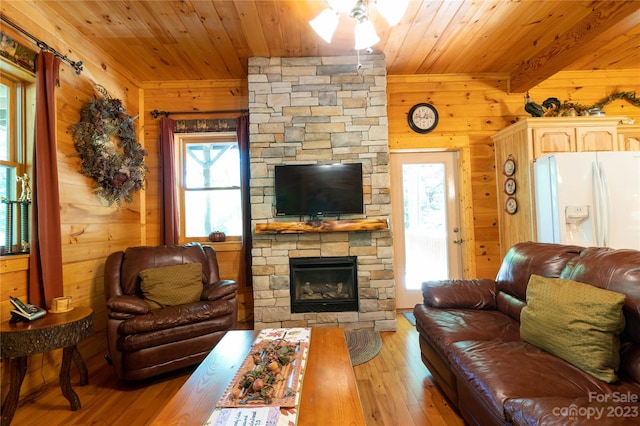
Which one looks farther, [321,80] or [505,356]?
[321,80]

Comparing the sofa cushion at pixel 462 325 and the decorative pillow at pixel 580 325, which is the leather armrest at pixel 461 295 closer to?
the sofa cushion at pixel 462 325

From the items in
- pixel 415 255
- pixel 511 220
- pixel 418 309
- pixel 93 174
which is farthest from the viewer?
pixel 415 255

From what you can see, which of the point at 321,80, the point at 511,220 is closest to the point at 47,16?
the point at 321,80

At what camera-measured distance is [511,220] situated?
3586mm

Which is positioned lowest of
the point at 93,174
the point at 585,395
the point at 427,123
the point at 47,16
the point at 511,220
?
the point at 585,395

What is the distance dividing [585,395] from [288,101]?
3.19 metres

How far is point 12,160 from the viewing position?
2.21 m

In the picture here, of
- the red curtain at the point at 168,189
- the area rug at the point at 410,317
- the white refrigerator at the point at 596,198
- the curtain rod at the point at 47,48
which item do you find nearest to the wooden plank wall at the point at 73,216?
the curtain rod at the point at 47,48

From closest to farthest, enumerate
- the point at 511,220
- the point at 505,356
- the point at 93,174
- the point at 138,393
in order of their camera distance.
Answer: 1. the point at 505,356
2. the point at 138,393
3. the point at 93,174
4. the point at 511,220

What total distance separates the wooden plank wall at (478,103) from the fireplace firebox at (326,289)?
5.50ft

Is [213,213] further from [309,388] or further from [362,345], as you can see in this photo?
[309,388]

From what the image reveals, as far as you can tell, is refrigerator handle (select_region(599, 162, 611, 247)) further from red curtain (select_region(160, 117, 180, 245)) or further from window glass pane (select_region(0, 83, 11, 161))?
window glass pane (select_region(0, 83, 11, 161))

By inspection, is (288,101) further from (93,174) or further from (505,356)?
(505,356)

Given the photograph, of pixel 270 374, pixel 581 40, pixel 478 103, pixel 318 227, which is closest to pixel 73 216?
pixel 318 227
